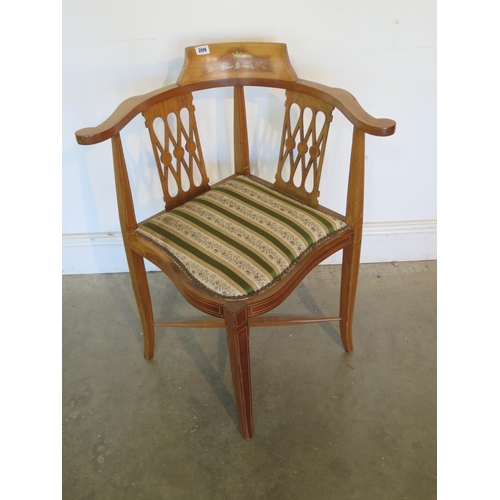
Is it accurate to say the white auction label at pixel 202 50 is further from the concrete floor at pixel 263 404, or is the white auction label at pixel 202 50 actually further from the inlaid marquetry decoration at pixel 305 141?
the concrete floor at pixel 263 404

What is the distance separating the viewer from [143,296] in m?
1.46

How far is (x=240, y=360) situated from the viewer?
1.18 meters

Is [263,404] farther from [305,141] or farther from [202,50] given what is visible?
[202,50]

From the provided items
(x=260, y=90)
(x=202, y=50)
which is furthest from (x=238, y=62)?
(x=260, y=90)

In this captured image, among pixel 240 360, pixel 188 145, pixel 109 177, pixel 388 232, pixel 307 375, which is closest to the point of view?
pixel 240 360

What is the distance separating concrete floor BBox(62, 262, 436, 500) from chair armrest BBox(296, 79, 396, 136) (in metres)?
0.81

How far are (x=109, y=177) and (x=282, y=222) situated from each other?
0.79 m

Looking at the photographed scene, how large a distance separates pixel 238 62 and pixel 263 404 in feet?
3.32

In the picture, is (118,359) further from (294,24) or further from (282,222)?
(294,24)

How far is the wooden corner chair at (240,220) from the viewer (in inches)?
45.0

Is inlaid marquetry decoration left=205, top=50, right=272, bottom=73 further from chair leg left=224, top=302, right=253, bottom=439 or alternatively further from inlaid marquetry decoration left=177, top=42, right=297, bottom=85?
chair leg left=224, top=302, right=253, bottom=439

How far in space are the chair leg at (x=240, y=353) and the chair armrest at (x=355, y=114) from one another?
0.50 meters

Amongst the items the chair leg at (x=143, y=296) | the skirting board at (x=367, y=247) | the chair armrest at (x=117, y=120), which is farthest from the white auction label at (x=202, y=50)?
the skirting board at (x=367, y=247)

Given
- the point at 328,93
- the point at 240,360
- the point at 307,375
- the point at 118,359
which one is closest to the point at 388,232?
the point at 307,375
